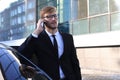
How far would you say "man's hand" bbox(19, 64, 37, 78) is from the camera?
11.0ft

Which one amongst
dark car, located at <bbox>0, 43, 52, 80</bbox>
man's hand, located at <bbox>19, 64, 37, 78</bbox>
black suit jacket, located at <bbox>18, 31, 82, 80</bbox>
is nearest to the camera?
dark car, located at <bbox>0, 43, 52, 80</bbox>

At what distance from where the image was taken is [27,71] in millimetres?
3434

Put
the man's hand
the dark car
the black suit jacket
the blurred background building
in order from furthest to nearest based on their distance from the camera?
the blurred background building < the black suit jacket < the man's hand < the dark car

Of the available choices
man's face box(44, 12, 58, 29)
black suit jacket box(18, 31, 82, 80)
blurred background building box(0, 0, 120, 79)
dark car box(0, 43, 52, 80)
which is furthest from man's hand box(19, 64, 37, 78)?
blurred background building box(0, 0, 120, 79)

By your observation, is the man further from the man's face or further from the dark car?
the dark car

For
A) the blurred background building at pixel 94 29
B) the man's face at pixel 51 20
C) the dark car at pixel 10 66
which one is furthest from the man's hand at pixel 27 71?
the blurred background building at pixel 94 29

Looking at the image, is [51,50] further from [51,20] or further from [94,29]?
[94,29]

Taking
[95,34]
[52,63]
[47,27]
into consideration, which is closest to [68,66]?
[52,63]

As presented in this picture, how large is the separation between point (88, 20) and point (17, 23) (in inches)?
456

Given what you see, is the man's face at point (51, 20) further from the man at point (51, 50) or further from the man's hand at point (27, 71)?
the man's hand at point (27, 71)

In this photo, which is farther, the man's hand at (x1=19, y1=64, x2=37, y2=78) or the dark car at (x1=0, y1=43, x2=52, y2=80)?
the man's hand at (x1=19, y1=64, x2=37, y2=78)

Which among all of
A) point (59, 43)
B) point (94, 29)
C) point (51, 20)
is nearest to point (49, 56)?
point (59, 43)

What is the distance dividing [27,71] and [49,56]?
2.38 ft

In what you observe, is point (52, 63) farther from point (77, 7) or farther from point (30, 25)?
point (30, 25)
